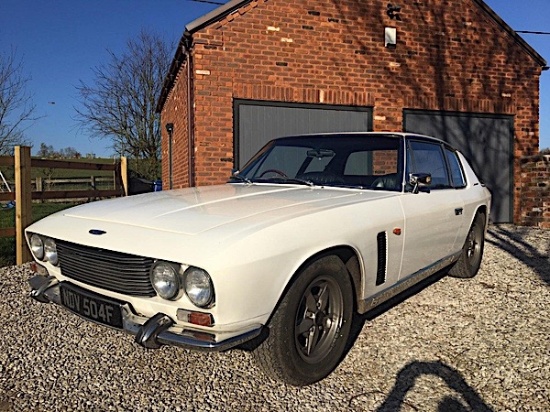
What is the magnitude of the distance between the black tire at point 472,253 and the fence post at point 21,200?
15.9ft

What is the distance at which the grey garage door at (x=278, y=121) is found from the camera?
734cm

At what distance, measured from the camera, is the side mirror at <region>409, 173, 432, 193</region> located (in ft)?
11.0

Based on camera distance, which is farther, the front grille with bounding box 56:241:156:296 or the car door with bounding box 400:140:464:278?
the car door with bounding box 400:140:464:278

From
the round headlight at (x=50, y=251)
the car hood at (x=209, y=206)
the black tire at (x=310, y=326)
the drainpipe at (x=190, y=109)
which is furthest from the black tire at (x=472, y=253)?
the drainpipe at (x=190, y=109)

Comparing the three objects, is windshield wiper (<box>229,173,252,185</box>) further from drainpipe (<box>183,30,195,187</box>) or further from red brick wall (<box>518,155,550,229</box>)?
red brick wall (<box>518,155,550,229</box>)

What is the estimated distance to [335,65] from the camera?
307 inches

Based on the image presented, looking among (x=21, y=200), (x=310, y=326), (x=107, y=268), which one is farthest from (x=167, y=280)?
(x=21, y=200)

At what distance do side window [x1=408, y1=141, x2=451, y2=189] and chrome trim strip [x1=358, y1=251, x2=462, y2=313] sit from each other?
672 mm

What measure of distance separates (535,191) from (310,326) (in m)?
8.16

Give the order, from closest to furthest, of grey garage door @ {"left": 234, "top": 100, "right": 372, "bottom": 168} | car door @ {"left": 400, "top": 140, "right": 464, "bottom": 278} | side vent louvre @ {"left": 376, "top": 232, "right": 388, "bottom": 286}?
side vent louvre @ {"left": 376, "top": 232, "right": 388, "bottom": 286} → car door @ {"left": 400, "top": 140, "right": 464, "bottom": 278} → grey garage door @ {"left": 234, "top": 100, "right": 372, "bottom": 168}

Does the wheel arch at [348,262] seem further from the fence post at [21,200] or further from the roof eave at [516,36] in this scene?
the roof eave at [516,36]

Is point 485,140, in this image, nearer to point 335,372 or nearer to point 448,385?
point 448,385

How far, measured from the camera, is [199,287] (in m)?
2.02

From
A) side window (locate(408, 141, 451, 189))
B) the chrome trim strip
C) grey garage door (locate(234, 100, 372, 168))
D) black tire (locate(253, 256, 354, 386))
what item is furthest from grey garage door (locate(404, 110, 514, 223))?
black tire (locate(253, 256, 354, 386))
